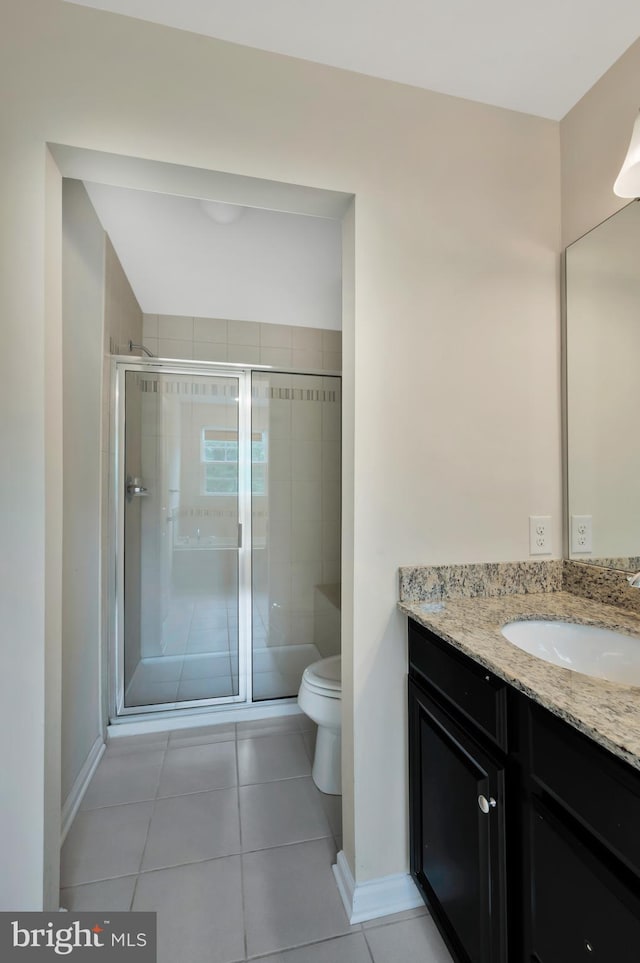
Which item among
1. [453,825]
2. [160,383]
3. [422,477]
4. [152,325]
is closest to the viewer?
[453,825]

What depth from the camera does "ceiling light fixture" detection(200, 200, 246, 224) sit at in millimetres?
1784

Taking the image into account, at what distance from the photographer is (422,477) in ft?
4.22

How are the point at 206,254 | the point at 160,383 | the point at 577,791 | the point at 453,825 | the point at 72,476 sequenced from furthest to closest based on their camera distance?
the point at 160,383
the point at 206,254
the point at 72,476
the point at 453,825
the point at 577,791

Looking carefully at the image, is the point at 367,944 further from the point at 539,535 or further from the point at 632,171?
the point at 632,171

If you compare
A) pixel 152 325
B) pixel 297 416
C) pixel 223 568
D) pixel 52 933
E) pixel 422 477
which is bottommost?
pixel 52 933

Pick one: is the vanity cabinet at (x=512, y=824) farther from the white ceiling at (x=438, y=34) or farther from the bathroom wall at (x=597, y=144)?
the white ceiling at (x=438, y=34)

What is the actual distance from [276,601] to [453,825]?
1.77 metres

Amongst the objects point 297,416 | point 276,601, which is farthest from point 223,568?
point 297,416

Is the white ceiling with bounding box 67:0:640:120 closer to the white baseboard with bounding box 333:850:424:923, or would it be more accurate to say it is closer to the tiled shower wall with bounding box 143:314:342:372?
the tiled shower wall with bounding box 143:314:342:372

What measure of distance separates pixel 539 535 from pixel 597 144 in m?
1.25

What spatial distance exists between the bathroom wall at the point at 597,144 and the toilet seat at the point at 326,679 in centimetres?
185

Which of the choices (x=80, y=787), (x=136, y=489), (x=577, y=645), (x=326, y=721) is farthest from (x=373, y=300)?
(x=80, y=787)

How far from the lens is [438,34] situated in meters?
1.14

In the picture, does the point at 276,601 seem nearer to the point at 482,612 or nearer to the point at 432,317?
the point at 482,612
